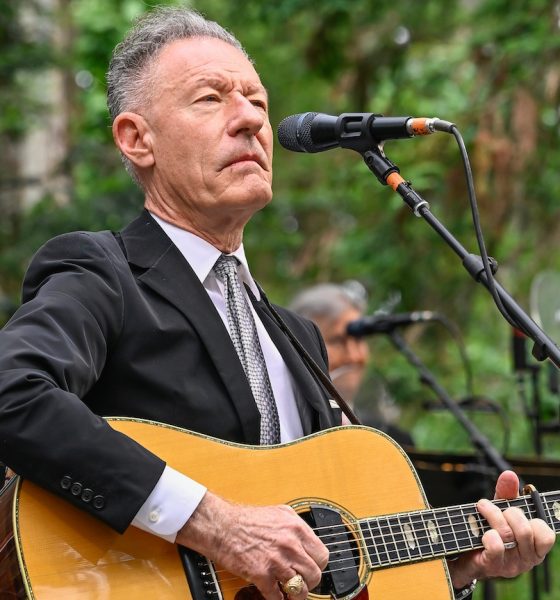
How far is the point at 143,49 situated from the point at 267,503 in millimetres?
1489

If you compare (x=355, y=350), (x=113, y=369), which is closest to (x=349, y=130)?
(x=113, y=369)

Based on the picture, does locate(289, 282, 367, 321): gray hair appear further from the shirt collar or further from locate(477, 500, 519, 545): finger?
locate(477, 500, 519, 545): finger

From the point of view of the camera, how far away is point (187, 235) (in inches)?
113

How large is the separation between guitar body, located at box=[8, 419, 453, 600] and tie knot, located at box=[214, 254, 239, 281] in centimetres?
59

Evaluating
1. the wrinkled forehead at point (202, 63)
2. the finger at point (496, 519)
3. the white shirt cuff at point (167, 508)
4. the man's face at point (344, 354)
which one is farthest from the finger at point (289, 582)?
the man's face at point (344, 354)

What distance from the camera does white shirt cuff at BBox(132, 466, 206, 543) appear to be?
2.19 meters

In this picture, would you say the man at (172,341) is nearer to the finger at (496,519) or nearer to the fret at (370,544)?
the finger at (496,519)

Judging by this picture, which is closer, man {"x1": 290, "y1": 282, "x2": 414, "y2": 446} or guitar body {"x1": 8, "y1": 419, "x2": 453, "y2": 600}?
guitar body {"x1": 8, "y1": 419, "x2": 453, "y2": 600}

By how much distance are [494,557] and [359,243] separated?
4.91 metres

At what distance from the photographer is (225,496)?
2361 millimetres

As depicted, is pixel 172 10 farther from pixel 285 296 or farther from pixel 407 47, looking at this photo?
pixel 285 296

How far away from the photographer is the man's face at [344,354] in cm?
589

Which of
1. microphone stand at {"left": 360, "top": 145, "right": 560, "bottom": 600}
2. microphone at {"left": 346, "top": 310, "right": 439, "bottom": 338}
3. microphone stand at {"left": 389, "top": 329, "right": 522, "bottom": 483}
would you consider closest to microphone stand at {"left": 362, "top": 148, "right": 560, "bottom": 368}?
microphone stand at {"left": 360, "top": 145, "right": 560, "bottom": 600}

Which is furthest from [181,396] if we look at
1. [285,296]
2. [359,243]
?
[285,296]
